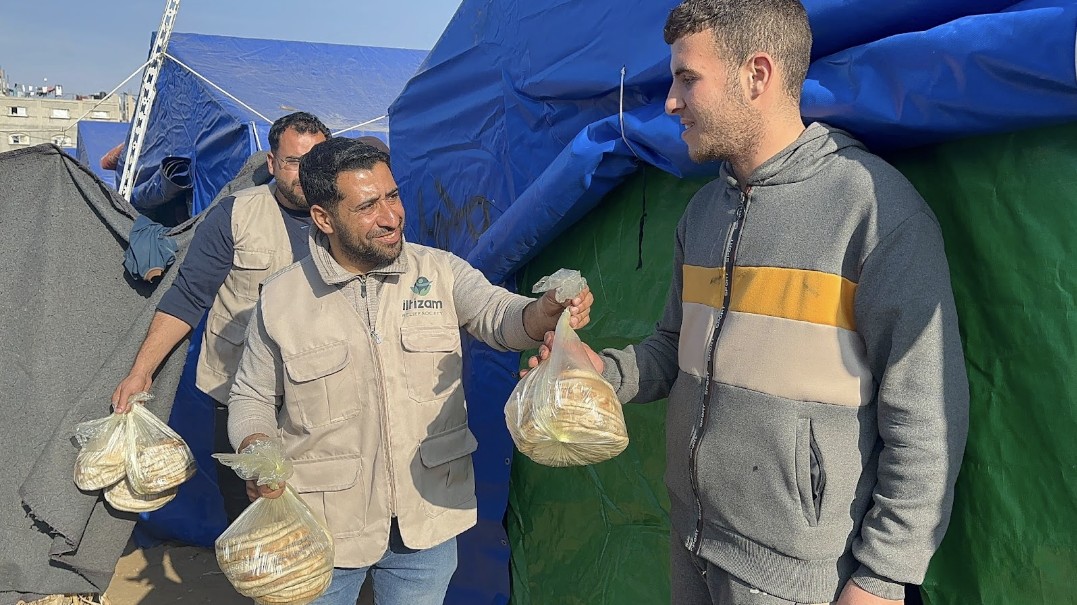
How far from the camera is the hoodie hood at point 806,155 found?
1.47 meters

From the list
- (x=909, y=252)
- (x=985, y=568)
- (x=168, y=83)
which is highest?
(x=168, y=83)

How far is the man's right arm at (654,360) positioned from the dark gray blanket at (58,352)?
232 cm

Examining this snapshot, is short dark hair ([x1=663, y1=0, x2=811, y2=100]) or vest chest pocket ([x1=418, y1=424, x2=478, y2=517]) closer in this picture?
short dark hair ([x1=663, y1=0, x2=811, y2=100])

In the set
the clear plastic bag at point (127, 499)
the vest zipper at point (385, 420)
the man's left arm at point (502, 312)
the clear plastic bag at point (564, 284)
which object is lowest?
the clear plastic bag at point (127, 499)

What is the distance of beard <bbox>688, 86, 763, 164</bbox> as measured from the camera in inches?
59.4

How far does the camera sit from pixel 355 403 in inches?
82.7

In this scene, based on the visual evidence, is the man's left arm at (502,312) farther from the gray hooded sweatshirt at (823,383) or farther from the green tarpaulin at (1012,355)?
the green tarpaulin at (1012,355)

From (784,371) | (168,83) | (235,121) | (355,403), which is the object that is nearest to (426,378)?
(355,403)

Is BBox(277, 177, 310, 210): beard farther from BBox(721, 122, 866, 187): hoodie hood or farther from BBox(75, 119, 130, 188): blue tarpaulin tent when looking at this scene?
BBox(75, 119, 130, 188): blue tarpaulin tent

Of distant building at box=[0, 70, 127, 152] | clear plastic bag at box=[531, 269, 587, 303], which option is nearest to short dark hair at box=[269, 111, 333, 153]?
clear plastic bag at box=[531, 269, 587, 303]

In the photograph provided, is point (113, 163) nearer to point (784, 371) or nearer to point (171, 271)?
point (171, 271)

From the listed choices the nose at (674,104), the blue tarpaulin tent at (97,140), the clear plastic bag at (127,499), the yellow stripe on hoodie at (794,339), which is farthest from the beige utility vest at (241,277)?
the blue tarpaulin tent at (97,140)

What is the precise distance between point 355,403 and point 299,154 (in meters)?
1.42

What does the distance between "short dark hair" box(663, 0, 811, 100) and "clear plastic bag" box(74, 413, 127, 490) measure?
8.04 feet
